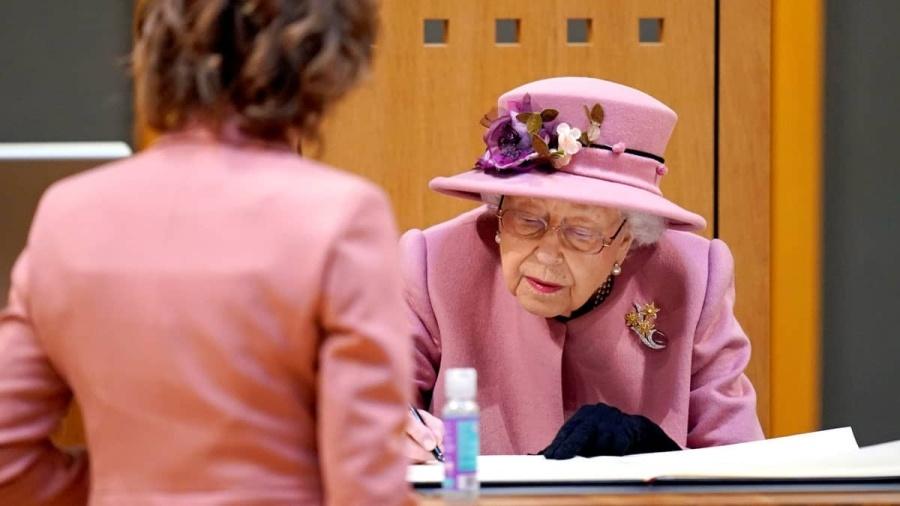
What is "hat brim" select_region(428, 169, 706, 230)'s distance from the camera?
2504 mm

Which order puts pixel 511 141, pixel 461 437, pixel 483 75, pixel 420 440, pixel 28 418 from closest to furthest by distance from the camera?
pixel 28 418
pixel 461 437
pixel 420 440
pixel 511 141
pixel 483 75

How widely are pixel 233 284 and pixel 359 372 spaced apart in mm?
148

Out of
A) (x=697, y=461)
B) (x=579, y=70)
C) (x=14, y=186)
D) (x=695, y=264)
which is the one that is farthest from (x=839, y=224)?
(x=14, y=186)

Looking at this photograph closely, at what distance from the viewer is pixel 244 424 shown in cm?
135

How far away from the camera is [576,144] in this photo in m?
2.59

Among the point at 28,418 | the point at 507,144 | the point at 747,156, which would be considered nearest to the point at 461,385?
the point at 28,418

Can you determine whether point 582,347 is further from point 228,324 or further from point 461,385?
point 228,324

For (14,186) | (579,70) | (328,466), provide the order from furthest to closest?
(579,70) < (14,186) < (328,466)

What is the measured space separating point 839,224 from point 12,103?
7.35ft

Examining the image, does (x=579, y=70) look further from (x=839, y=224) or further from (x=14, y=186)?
(x=14, y=186)

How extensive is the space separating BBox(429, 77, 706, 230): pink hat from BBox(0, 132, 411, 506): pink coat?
1.19 m

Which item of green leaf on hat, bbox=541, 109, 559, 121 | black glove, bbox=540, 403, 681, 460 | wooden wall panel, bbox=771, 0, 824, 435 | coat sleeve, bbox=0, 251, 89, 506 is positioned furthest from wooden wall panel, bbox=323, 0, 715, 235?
coat sleeve, bbox=0, 251, 89, 506

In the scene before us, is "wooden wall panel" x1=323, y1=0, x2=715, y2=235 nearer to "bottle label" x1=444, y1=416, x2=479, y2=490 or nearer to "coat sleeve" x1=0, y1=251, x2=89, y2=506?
"bottle label" x1=444, y1=416, x2=479, y2=490

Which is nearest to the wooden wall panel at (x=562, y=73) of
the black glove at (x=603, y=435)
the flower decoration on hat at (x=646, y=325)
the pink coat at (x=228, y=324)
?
the flower decoration on hat at (x=646, y=325)
